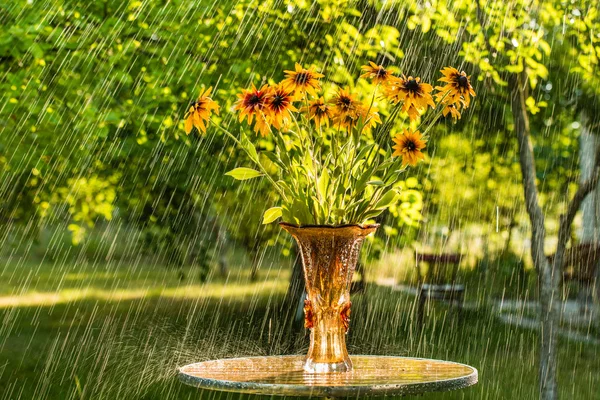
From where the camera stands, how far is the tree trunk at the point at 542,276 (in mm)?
5367

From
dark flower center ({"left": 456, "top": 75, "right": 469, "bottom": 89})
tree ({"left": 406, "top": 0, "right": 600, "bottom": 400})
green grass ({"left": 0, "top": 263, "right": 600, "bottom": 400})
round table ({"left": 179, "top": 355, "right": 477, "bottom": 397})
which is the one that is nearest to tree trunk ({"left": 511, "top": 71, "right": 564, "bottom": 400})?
tree ({"left": 406, "top": 0, "right": 600, "bottom": 400})

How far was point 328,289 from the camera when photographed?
8.50ft

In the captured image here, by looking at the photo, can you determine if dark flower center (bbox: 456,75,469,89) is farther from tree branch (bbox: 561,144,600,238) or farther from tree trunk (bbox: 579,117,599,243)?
tree trunk (bbox: 579,117,599,243)

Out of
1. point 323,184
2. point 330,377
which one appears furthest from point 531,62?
point 330,377

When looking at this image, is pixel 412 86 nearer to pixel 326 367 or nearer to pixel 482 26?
pixel 326 367

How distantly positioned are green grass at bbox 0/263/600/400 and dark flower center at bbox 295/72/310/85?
3.69m

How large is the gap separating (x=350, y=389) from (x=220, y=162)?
442 centimetres

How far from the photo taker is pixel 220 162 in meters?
6.52

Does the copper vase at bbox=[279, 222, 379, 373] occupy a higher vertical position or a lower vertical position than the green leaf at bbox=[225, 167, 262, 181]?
lower

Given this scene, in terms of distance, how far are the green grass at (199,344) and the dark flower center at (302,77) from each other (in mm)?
3692

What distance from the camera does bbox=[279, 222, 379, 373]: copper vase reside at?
8.40 ft

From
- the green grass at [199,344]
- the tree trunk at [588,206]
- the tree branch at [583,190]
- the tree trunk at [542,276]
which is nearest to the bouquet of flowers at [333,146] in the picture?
the tree trunk at [542,276]

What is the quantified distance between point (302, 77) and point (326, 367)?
0.89 m

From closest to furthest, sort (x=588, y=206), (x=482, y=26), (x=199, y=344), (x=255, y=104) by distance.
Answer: (x=255, y=104)
(x=482, y=26)
(x=199, y=344)
(x=588, y=206)
